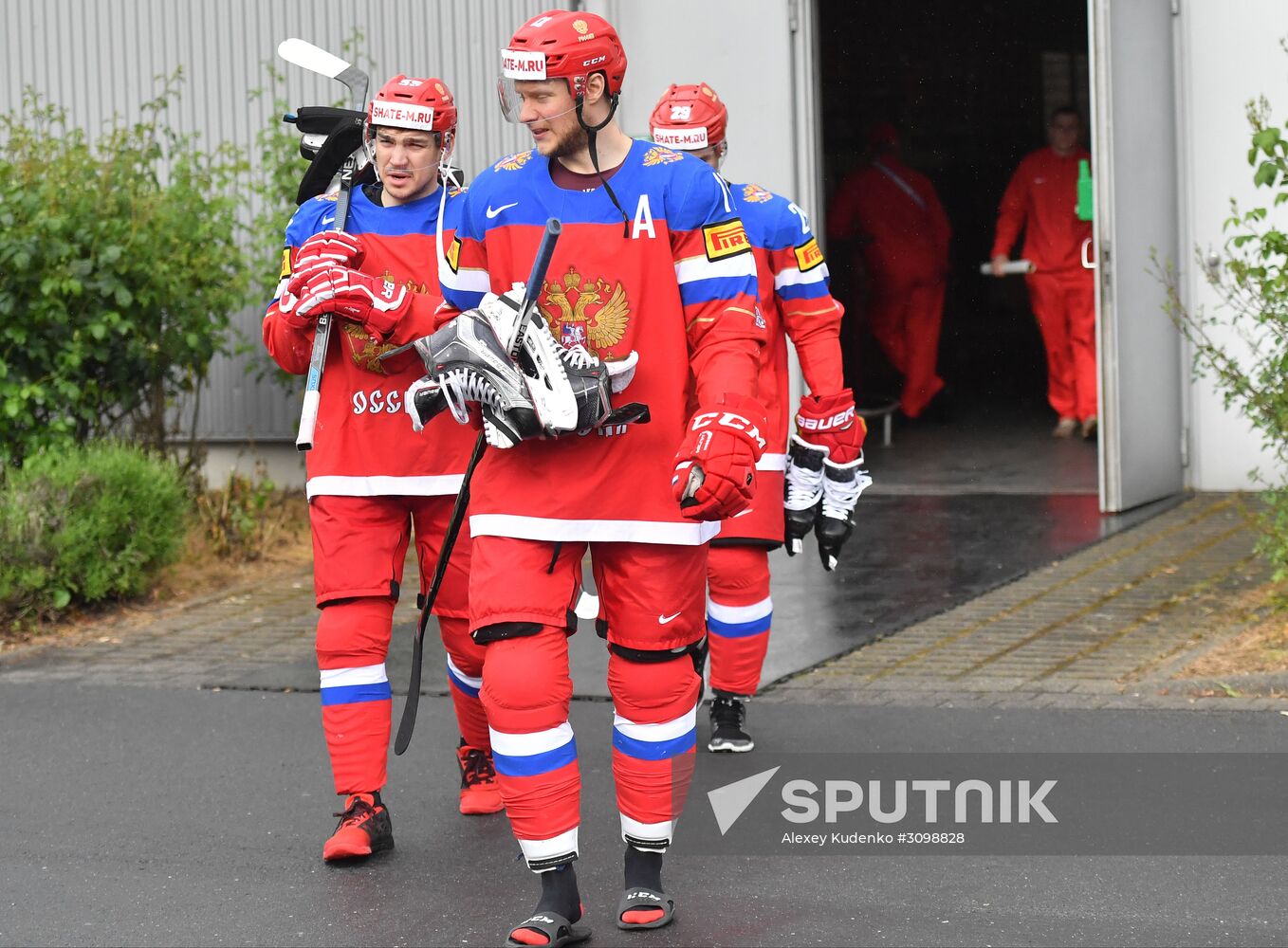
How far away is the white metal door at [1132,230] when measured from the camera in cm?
1020

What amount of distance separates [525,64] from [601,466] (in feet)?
3.12

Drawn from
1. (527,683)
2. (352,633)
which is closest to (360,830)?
(352,633)

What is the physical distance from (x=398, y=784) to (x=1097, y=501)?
5939mm

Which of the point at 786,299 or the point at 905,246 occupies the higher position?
the point at 905,246

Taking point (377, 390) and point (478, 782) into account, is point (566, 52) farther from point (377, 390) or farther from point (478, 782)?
point (478, 782)

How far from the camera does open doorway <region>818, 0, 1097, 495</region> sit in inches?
688

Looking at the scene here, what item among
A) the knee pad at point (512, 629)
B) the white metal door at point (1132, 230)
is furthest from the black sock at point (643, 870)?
the white metal door at point (1132, 230)

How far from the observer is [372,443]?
5363 millimetres

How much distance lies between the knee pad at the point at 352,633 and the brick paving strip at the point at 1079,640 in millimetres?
Answer: 1955

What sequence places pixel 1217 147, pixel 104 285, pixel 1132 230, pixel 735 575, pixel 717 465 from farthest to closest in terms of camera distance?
pixel 1217 147
pixel 1132 230
pixel 104 285
pixel 735 575
pixel 717 465

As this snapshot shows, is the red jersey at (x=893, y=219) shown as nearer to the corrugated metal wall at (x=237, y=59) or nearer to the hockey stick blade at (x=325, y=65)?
the corrugated metal wall at (x=237, y=59)

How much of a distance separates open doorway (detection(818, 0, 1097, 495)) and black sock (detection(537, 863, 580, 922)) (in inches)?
467

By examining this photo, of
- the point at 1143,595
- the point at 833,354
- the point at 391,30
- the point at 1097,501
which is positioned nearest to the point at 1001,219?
the point at 1097,501

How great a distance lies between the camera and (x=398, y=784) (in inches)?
235
